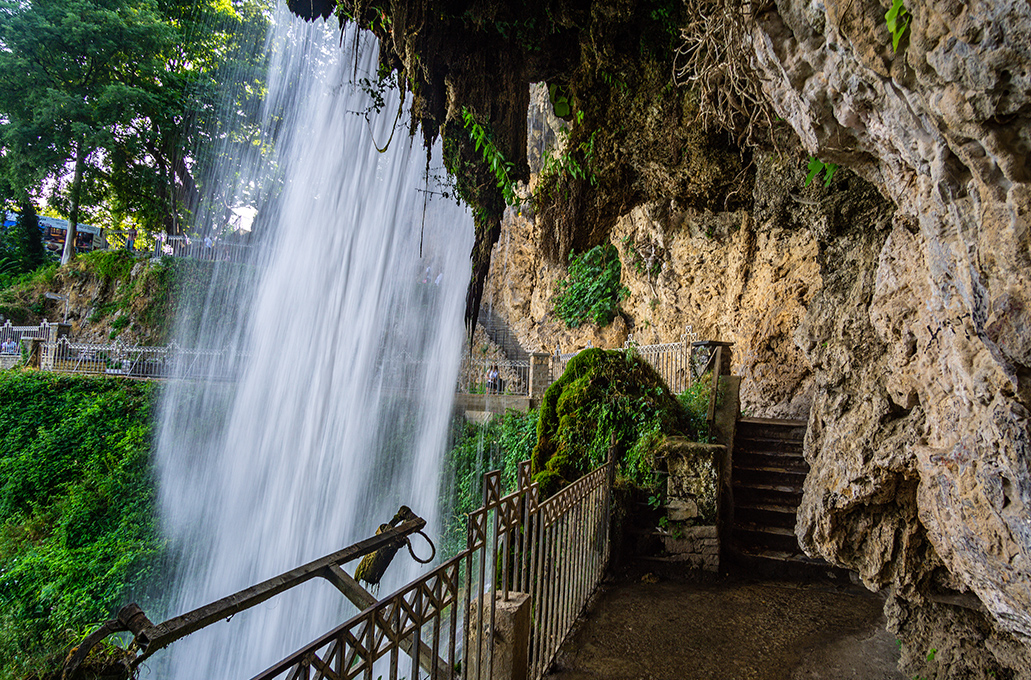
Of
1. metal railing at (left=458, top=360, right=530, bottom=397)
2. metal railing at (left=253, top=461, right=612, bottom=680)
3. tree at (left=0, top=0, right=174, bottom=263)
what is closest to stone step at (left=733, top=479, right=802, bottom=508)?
metal railing at (left=253, top=461, right=612, bottom=680)

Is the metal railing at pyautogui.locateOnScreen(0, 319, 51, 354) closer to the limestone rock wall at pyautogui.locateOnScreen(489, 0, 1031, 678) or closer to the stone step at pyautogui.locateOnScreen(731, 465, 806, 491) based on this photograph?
the stone step at pyautogui.locateOnScreen(731, 465, 806, 491)

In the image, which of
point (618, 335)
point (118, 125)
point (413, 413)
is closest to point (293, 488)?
point (413, 413)

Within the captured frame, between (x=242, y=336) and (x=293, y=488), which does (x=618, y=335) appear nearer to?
(x=293, y=488)

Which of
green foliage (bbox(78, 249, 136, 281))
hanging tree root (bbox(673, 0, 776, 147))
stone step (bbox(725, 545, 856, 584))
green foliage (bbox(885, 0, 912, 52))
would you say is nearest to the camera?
green foliage (bbox(885, 0, 912, 52))

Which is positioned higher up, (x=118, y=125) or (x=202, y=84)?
(x=202, y=84)

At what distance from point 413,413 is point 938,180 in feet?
37.1

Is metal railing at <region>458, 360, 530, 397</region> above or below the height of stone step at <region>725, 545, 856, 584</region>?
above

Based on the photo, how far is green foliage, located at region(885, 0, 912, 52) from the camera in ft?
6.05

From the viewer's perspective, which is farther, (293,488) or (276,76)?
(276,76)

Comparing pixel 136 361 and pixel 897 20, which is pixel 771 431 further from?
pixel 136 361

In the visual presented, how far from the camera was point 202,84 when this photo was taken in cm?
1847

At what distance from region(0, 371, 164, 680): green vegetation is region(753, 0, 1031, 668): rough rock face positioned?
10.8 meters

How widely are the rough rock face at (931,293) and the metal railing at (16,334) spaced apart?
22.3 meters

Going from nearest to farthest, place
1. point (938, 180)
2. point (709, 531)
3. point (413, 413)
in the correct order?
point (938, 180) < point (709, 531) < point (413, 413)
